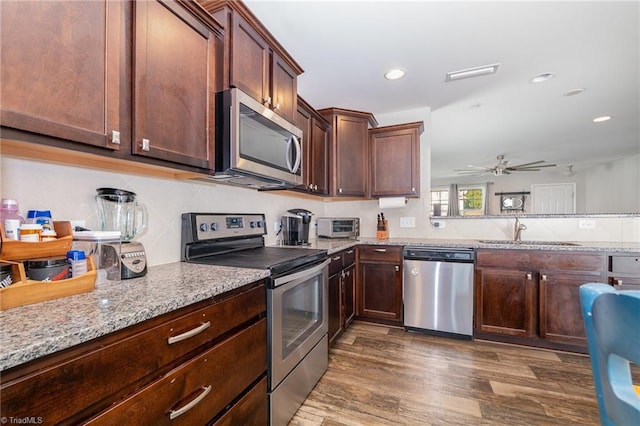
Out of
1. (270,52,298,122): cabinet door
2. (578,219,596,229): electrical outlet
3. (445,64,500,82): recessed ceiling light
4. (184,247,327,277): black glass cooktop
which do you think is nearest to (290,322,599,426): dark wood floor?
(184,247,327,277): black glass cooktop

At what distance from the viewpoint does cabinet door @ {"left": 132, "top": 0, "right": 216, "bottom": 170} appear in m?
1.06

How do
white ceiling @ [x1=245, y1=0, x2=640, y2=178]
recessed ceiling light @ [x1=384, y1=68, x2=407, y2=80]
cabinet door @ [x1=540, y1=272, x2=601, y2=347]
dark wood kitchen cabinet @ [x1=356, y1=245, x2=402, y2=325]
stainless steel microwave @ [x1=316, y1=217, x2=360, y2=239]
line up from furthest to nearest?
stainless steel microwave @ [x1=316, y1=217, x2=360, y2=239] < dark wood kitchen cabinet @ [x1=356, y1=245, x2=402, y2=325] < recessed ceiling light @ [x1=384, y1=68, x2=407, y2=80] < cabinet door @ [x1=540, y1=272, x2=601, y2=347] < white ceiling @ [x1=245, y1=0, x2=640, y2=178]

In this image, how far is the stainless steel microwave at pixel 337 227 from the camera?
3086 millimetres

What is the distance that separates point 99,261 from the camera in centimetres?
112

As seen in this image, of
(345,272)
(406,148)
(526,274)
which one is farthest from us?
(406,148)

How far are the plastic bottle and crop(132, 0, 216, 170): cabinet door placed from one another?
1.35ft

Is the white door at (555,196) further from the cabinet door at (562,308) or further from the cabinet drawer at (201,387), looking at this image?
the cabinet drawer at (201,387)

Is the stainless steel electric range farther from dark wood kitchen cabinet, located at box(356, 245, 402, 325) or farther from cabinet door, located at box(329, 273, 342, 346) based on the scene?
dark wood kitchen cabinet, located at box(356, 245, 402, 325)

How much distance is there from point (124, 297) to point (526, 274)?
282 centimetres

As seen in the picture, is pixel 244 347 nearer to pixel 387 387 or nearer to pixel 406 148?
pixel 387 387

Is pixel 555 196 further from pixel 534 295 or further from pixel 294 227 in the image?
pixel 294 227

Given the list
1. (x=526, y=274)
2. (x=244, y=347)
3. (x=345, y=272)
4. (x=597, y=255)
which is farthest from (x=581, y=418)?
(x=244, y=347)

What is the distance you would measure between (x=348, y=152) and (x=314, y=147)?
1.64 ft

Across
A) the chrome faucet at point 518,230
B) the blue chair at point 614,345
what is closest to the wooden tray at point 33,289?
the blue chair at point 614,345
